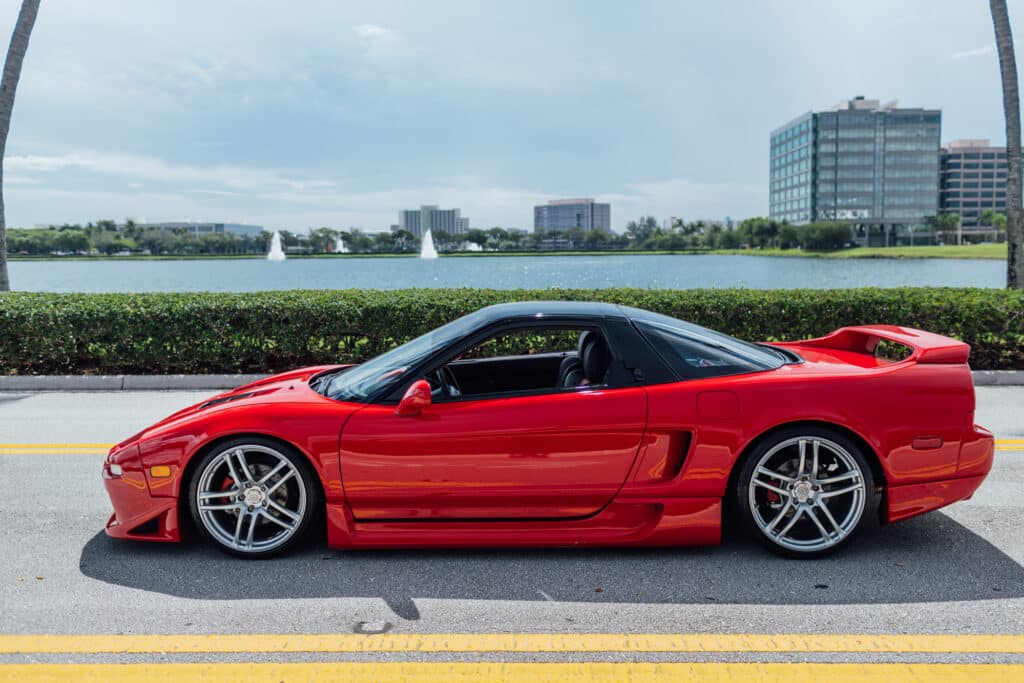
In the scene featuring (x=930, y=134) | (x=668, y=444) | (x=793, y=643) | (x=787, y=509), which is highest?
(x=930, y=134)

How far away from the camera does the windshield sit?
4.05 meters

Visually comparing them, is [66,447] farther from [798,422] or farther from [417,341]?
[798,422]

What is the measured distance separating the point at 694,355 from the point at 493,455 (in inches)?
45.9

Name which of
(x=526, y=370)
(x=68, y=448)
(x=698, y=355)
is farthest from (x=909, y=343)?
(x=68, y=448)

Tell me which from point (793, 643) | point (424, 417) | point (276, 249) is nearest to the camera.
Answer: point (793, 643)

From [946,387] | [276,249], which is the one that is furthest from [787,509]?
[276,249]

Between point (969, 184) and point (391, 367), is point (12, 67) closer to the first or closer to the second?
point (391, 367)

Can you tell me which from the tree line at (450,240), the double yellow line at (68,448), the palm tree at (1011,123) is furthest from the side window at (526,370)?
the tree line at (450,240)

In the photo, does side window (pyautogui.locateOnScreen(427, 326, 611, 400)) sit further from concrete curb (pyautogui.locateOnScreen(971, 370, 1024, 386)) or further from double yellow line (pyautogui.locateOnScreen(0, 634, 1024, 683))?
concrete curb (pyautogui.locateOnScreen(971, 370, 1024, 386))

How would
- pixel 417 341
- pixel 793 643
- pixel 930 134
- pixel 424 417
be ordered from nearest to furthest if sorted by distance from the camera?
1. pixel 793 643
2. pixel 424 417
3. pixel 417 341
4. pixel 930 134

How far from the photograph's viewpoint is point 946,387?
3998 millimetres

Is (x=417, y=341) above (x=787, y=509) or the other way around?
above

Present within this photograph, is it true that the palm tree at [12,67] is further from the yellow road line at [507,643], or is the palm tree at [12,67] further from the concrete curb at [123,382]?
the yellow road line at [507,643]

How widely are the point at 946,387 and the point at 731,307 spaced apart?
6.74m
